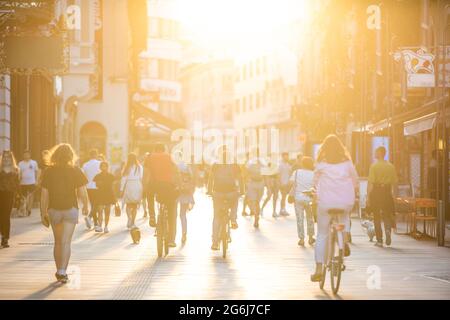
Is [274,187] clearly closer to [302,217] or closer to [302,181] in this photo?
[302,217]

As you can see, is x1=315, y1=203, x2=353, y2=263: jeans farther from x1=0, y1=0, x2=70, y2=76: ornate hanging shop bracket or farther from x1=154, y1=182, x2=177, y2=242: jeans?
x1=0, y1=0, x2=70, y2=76: ornate hanging shop bracket

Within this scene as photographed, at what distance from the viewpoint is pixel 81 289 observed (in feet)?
40.3

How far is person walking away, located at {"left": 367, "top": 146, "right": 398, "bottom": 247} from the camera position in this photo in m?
19.4

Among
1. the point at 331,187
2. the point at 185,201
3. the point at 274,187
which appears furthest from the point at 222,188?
the point at 274,187

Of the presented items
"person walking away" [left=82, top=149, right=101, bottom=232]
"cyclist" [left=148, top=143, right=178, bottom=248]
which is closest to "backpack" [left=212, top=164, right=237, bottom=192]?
"cyclist" [left=148, top=143, right=178, bottom=248]

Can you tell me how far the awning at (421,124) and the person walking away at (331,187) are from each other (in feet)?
36.8

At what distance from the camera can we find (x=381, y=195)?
19500 mm

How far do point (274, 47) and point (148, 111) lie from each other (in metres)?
21.6

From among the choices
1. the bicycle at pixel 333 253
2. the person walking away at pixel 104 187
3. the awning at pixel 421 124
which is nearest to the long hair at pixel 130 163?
the person walking away at pixel 104 187

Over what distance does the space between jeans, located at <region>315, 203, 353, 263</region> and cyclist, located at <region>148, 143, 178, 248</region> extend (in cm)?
500

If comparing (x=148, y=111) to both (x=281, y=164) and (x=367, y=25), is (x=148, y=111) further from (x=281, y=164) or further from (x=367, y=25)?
(x=281, y=164)

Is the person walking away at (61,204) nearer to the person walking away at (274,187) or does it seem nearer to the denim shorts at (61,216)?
the denim shorts at (61,216)

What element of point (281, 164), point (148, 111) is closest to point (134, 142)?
point (148, 111)

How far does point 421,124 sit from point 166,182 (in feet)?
29.3
